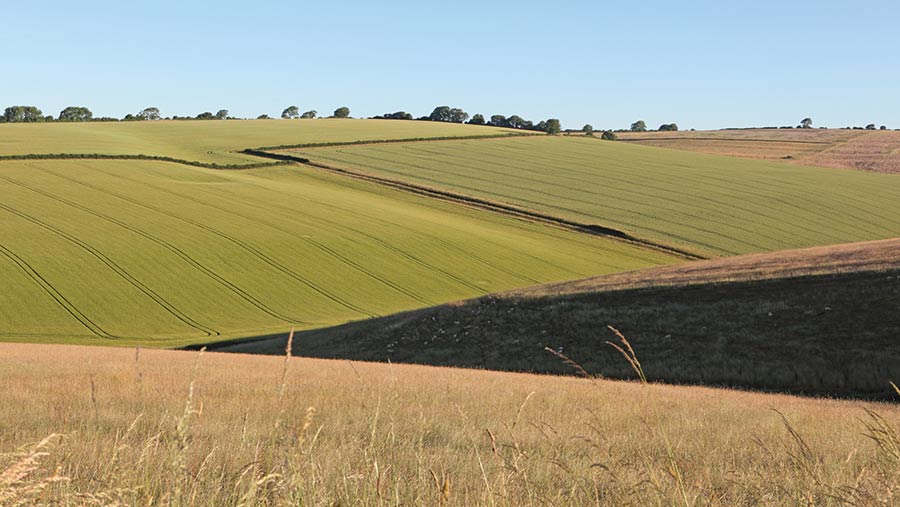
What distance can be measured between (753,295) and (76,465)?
26.2 metres

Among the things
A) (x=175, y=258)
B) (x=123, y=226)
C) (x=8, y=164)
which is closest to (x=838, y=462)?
(x=175, y=258)

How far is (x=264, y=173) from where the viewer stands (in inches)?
3386

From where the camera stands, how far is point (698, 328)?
26.3 meters

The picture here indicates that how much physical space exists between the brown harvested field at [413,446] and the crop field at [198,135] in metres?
82.1

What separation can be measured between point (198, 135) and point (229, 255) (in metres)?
71.4

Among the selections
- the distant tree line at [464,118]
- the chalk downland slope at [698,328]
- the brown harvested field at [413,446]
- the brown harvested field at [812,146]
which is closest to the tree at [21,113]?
the distant tree line at [464,118]

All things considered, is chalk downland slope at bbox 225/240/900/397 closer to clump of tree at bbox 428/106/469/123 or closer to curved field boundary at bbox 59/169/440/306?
curved field boundary at bbox 59/169/440/306

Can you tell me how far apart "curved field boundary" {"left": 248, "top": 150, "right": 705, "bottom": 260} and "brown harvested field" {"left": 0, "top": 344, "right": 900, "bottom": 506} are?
4640cm

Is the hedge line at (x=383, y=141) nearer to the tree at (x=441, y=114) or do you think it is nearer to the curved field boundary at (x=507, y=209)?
the curved field boundary at (x=507, y=209)

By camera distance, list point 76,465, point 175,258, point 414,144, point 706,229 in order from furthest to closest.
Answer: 1. point 414,144
2. point 706,229
3. point 175,258
4. point 76,465

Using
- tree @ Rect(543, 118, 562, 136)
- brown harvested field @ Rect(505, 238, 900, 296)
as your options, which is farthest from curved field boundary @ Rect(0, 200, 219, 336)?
tree @ Rect(543, 118, 562, 136)

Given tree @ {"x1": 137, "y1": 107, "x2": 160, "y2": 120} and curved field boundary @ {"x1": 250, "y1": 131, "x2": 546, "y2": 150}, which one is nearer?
curved field boundary @ {"x1": 250, "y1": 131, "x2": 546, "y2": 150}

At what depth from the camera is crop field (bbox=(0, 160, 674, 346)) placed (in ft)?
140

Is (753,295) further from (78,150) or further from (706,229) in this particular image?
(78,150)
